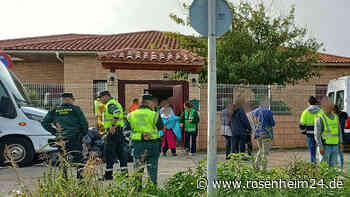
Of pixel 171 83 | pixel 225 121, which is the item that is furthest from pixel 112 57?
pixel 225 121

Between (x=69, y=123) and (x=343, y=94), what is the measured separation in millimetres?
9211

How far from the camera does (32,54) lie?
1748 cm

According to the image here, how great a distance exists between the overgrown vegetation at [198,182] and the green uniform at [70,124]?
241 cm

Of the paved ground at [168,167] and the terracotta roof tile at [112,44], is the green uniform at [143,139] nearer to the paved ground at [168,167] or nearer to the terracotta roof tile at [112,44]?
the paved ground at [168,167]

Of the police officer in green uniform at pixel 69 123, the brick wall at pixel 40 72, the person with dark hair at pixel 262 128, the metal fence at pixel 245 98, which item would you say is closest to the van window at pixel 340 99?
the metal fence at pixel 245 98

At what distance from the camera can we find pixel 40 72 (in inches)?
752

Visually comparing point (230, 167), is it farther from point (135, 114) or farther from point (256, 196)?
point (135, 114)

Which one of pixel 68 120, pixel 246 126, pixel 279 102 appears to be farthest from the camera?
pixel 279 102

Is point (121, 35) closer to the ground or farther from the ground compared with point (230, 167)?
farther from the ground

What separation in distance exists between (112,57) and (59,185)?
24.1 ft

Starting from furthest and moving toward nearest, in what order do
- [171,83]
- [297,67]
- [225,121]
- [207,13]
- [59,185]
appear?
1. [297,67]
2. [171,83]
3. [225,121]
4. [207,13]
5. [59,185]

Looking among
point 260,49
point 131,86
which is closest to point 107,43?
point 131,86

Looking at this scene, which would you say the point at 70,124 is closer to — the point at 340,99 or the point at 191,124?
the point at 191,124

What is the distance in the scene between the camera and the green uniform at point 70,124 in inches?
257
